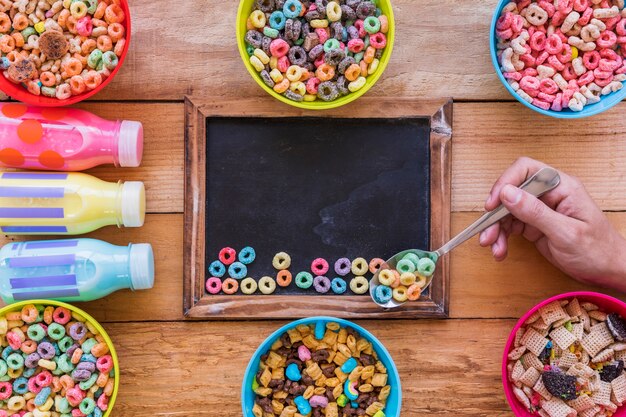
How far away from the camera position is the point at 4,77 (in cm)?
88

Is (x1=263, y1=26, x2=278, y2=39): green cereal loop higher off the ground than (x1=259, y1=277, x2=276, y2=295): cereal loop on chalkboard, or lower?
higher

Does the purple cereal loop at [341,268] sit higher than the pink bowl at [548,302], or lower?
higher

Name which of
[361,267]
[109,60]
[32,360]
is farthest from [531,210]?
[32,360]

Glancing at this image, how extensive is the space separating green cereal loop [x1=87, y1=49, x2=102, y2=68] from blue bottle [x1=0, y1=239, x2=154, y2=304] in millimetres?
263

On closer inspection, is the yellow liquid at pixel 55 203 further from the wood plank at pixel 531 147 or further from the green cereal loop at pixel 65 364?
the wood plank at pixel 531 147

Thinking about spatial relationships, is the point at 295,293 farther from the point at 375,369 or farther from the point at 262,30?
the point at 262,30

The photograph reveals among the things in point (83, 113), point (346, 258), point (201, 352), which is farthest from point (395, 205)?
point (83, 113)

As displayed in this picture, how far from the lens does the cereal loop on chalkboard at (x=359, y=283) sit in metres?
0.96

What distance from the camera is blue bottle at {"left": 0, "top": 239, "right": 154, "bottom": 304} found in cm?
90

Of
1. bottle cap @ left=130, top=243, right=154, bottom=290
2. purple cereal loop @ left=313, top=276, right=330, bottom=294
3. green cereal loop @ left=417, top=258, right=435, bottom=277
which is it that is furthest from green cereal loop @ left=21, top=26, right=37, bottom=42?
green cereal loop @ left=417, top=258, right=435, bottom=277

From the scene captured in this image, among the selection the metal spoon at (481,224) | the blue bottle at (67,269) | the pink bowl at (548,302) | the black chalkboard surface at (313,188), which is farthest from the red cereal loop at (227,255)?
the pink bowl at (548,302)

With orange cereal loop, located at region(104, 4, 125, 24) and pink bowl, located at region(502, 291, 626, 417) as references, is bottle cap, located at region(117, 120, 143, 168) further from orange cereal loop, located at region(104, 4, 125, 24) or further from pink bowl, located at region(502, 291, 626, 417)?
pink bowl, located at region(502, 291, 626, 417)

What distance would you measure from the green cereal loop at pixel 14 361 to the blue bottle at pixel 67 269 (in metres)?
0.08

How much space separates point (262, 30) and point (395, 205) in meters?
0.34
